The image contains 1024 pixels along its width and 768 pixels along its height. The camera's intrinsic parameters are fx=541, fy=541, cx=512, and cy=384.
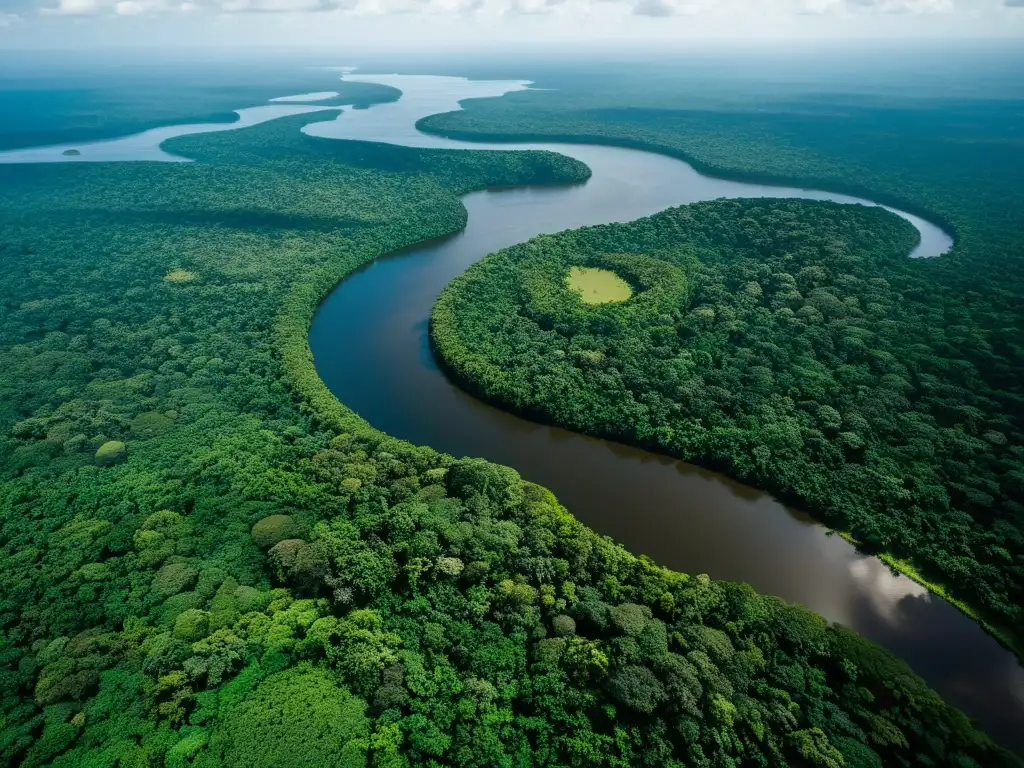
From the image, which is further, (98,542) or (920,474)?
(920,474)

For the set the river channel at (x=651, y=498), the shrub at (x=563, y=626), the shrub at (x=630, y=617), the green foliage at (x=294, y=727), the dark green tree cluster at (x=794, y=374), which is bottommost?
the river channel at (x=651, y=498)

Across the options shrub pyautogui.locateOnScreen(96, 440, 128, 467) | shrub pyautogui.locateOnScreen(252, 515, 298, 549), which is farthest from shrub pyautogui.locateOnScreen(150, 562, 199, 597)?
shrub pyautogui.locateOnScreen(96, 440, 128, 467)

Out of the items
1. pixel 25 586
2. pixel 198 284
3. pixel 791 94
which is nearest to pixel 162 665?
pixel 25 586

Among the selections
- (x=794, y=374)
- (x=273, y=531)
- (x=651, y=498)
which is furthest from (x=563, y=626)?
(x=794, y=374)

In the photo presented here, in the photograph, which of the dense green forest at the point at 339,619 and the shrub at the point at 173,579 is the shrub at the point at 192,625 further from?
the shrub at the point at 173,579

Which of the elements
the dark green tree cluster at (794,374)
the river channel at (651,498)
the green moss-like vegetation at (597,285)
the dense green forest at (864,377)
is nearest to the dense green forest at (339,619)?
the river channel at (651,498)

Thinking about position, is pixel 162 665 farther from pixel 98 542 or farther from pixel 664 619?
pixel 664 619
